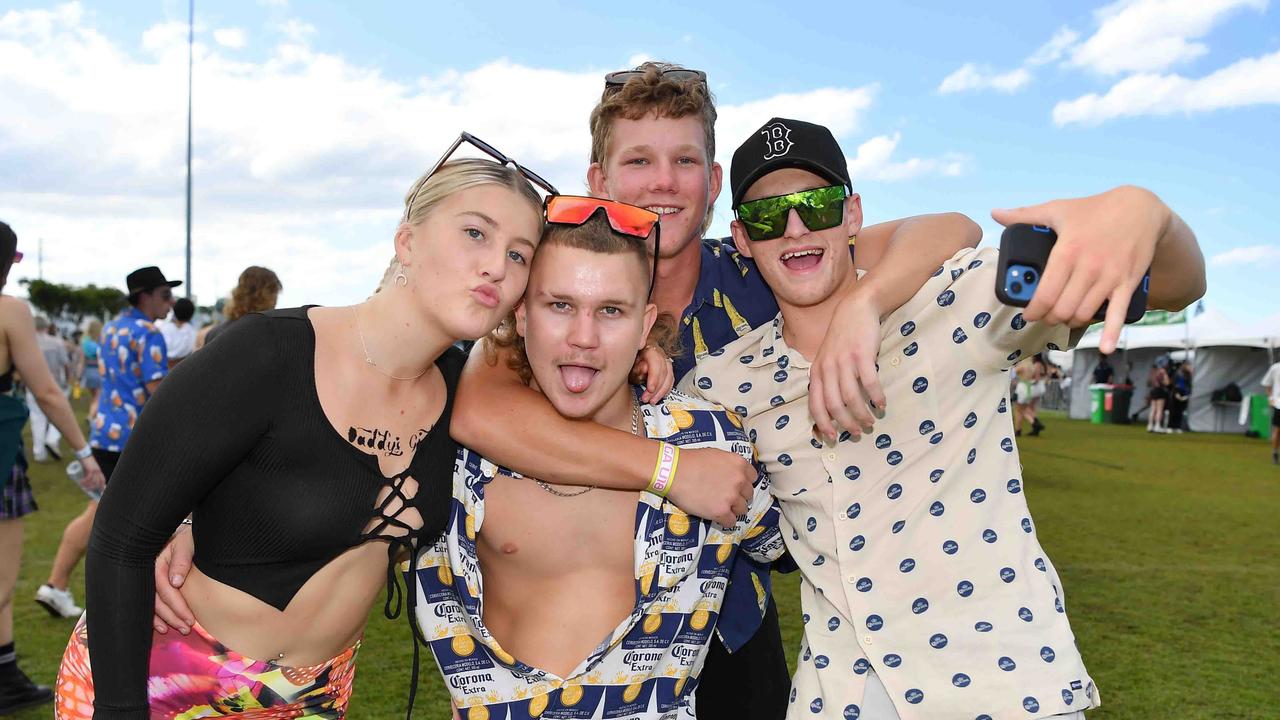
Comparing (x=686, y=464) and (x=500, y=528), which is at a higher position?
(x=686, y=464)

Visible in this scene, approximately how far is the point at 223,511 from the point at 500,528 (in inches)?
31.3

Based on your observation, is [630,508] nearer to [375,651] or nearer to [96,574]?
[96,574]

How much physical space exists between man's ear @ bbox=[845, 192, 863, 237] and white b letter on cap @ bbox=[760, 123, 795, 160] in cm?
27

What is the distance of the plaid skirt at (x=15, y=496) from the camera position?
217 inches

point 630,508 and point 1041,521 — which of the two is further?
point 1041,521

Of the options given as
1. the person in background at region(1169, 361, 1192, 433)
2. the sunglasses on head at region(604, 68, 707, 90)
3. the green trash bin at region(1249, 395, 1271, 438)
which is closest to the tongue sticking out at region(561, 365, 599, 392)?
the sunglasses on head at region(604, 68, 707, 90)

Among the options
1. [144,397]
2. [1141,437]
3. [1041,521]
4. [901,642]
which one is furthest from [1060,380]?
[901,642]

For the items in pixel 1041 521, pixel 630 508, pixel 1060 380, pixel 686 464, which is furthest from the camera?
pixel 1060 380

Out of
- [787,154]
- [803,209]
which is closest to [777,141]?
[787,154]

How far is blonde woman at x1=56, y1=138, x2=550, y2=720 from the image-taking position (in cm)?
231

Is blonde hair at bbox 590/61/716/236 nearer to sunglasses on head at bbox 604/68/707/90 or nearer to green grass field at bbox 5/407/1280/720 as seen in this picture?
sunglasses on head at bbox 604/68/707/90

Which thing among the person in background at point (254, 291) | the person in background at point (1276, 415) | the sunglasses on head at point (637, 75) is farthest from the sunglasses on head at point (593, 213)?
the person in background at point (1276, 415)

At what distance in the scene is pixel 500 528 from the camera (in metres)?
2.82

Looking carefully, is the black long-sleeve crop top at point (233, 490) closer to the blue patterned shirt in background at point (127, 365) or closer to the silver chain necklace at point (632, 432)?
the silver chain necklace at point (632, 432)
